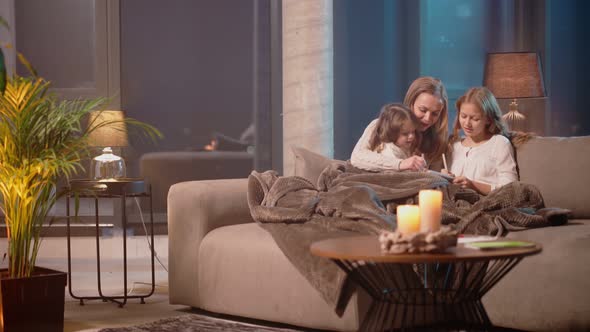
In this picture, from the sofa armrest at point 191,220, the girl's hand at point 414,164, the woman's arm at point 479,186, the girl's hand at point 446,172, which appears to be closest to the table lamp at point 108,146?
the sofa armrest at point 191,220

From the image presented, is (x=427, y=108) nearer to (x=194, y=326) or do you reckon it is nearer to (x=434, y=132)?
(x=434, y=132)

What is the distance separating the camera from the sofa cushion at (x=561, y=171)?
3.65m

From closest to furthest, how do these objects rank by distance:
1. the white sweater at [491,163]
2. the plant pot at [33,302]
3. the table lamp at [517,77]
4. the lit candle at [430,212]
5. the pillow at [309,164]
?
the lit candle at [430,212]
the plant pot at [33,302]
the white sweater at [491,163]
the pillow at [309,164]
the table lamp at [517,77]

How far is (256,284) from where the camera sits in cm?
349

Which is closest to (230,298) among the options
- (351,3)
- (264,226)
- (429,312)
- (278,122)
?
(264,226)

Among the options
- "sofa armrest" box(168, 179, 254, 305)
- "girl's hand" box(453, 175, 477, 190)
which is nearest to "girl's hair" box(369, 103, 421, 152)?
"girl's hand" box(453, 175, 477, 190)

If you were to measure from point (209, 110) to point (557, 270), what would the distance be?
12.9ft

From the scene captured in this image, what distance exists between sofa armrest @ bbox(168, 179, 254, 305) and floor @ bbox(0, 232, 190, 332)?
0.42ft

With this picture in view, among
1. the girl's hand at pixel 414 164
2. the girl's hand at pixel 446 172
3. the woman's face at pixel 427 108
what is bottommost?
the girl's hand at pixel 446 172

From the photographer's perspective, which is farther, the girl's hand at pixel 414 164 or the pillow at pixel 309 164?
the pillow at pixel 309 164

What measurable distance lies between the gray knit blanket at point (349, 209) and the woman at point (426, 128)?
0.11 meters

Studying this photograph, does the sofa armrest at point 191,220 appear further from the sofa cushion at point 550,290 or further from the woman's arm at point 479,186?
the sofa cushion at point 550,290

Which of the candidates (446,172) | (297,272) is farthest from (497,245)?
(446,172)

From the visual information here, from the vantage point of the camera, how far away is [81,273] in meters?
5.18
